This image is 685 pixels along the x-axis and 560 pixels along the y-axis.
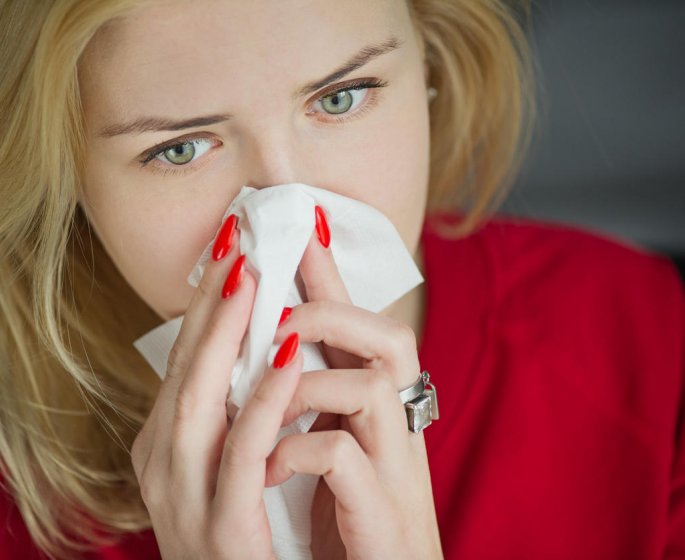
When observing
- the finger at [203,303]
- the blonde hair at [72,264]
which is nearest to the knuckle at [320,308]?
the finger at [203,303]

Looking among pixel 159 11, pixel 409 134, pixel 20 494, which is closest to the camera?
pixel 159 11

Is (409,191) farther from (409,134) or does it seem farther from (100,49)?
(100,49)

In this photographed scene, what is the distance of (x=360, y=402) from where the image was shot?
1028 millimetres

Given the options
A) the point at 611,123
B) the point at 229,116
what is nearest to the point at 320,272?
the point at 229,116

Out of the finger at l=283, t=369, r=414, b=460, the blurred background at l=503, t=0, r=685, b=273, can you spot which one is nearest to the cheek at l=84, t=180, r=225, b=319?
the finger at l=283, t=369, r=414, b=460

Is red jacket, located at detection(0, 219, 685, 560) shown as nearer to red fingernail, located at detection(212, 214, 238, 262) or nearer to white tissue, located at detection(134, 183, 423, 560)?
white tissue, located at detection(134, 183, 423, 560)

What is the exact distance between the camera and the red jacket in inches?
53.4

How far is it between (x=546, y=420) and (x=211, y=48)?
80cm

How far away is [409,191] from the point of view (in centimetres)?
118

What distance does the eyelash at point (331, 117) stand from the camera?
3.51ft

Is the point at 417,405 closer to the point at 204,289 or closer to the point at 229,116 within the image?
the point at 204,289

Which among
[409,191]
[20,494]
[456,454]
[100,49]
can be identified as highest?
[100,49]

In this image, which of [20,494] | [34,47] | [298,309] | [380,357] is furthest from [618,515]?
[34,47]

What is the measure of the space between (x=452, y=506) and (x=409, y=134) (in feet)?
1.91
